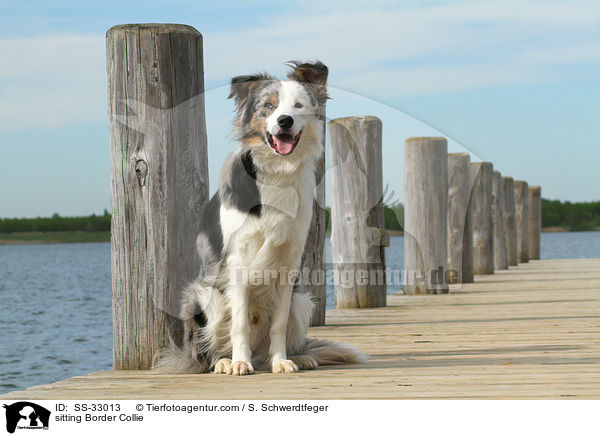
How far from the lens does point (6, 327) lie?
1659 centimetres

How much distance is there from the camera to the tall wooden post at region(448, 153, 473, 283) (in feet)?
32.4

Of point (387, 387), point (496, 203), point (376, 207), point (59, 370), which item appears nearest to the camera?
point (387, 387)

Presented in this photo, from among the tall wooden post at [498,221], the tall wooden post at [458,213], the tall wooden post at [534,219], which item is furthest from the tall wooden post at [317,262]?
the tall wooden post at [534,219]

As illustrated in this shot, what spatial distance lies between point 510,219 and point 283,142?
12.3 meters

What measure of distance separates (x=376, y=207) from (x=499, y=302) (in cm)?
208

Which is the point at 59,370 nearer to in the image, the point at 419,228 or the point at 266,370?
the point at 419,228

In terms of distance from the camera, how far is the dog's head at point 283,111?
363cm

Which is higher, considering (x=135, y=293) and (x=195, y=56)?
(x=195, y=56)

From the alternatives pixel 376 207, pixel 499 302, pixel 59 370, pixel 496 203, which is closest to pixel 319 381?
pixel 376 207

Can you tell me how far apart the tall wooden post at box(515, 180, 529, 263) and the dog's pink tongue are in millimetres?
13649

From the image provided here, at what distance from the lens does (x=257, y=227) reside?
376 centimetres

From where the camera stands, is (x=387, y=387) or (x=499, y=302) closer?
(x=387, y=387)
